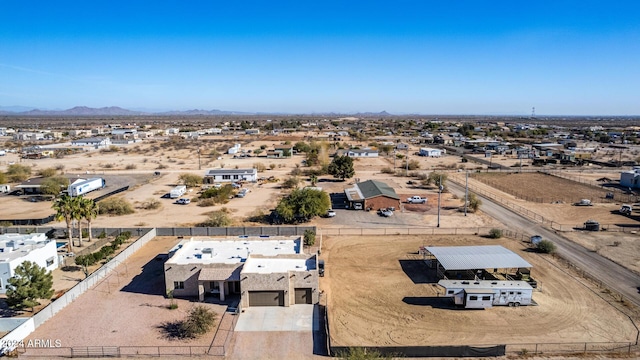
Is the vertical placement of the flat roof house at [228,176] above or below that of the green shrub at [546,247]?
above

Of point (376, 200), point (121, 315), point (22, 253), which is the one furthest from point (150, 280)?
point (376, 200)

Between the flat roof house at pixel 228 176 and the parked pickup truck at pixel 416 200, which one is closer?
the parked pickup truck at pixel 416 200

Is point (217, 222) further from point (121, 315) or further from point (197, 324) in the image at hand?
point (197, 324)

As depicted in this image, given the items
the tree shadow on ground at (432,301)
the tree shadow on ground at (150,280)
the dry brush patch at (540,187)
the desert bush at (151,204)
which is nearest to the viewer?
the tree shadow on ground at (432,301)

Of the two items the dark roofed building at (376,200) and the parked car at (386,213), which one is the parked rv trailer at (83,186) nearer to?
the dark roofed building at (376,200)

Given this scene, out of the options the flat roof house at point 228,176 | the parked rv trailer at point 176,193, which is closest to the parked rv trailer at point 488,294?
the parked rv trailer at point 176,193

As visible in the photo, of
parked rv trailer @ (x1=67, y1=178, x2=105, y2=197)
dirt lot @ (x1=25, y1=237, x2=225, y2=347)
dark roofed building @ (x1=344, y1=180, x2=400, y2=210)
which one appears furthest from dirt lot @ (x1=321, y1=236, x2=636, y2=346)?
parked rv trailer @ (x1=67, y1=178, x2=105, y2=197)

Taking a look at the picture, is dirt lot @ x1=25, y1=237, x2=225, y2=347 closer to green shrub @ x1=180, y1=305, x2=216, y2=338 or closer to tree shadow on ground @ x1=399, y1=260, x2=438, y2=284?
green shrub @ x1=180, y1=305, x2=216, y2=338

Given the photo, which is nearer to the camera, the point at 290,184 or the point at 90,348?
the point at 90,348
